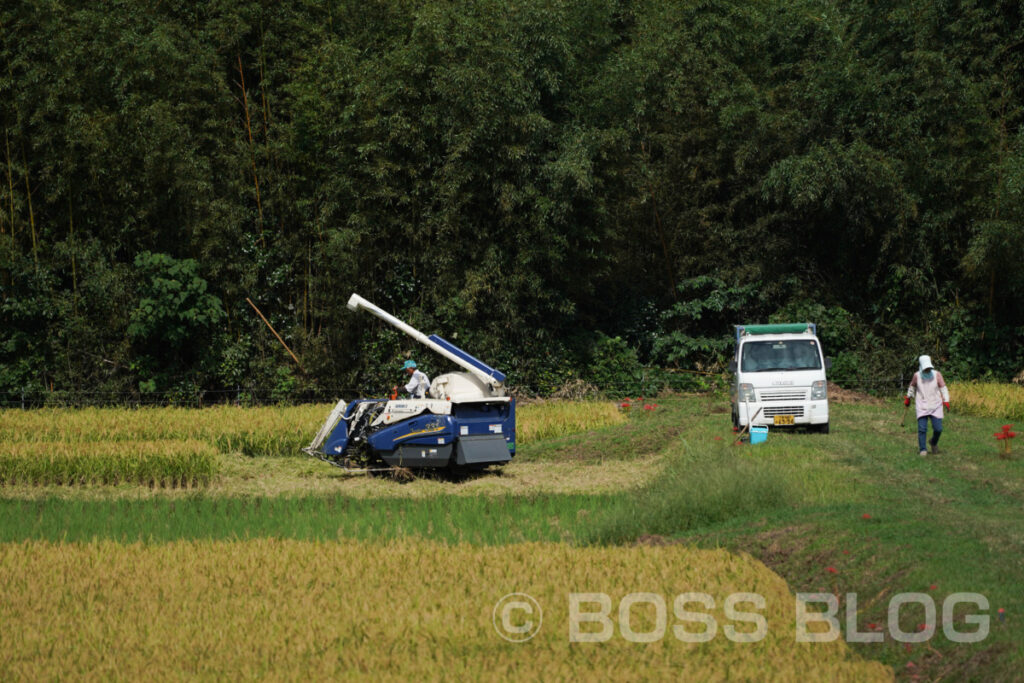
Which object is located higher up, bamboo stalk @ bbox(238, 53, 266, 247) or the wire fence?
bamboo stalk @ bbox(238, 53, 266, 247)

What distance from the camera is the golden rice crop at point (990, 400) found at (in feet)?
76.6

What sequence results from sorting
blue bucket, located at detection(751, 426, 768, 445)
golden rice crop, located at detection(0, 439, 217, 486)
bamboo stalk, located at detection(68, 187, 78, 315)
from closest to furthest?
golden rice crop, located at detection(0, 439, 217, 486)
blue bucket, located at detection(751, 426, 768, 445)
bamboo stalk, located at detection(68, 187, 78, 315)

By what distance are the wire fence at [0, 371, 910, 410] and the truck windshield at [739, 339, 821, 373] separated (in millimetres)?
8154

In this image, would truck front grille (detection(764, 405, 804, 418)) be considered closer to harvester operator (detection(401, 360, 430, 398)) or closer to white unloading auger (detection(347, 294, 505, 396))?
white unloading auger (detection(347, 294, 505, 396))

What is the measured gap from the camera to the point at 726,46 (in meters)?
31.8

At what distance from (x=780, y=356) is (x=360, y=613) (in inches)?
534

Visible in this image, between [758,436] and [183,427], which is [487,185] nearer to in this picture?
[183,427]

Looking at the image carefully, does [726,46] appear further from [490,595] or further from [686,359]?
[490,595]

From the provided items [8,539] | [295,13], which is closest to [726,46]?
[295,13]

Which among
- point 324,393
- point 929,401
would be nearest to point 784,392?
point 929,401

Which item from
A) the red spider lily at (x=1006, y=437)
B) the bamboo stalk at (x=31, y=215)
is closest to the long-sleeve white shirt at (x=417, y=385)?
the red spider lily at (x=1006, y=437)

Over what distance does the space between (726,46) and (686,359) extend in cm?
939

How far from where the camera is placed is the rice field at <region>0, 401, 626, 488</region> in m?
17.3

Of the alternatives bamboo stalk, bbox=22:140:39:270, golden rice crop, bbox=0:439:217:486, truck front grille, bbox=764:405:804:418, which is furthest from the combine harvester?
bamboo stalk, bbox=22:140:39:270
